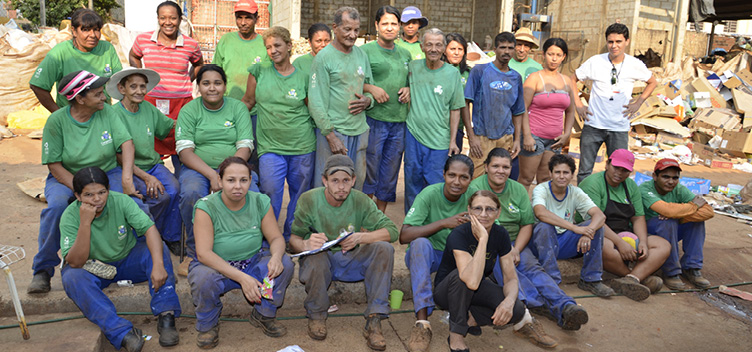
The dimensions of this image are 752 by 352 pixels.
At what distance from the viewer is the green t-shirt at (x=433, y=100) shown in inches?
196

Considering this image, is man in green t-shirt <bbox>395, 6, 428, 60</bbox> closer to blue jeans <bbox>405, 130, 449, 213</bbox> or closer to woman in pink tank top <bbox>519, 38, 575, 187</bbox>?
blue jeans <bbox>405, 130, 449, 213</bbox>

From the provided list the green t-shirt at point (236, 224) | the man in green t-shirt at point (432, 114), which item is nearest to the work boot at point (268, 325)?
the green t-shirt at point (236, 224)

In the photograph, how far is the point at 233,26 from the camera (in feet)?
57.7

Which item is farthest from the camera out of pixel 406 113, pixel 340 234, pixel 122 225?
pixel 406 113

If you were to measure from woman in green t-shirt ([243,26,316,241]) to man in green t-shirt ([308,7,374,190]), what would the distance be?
14 centimetres

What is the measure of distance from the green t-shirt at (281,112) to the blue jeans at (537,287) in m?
1.96

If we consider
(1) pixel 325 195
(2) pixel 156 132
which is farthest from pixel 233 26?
(1) pixel 325 195

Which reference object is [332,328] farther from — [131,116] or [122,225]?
[131,116]

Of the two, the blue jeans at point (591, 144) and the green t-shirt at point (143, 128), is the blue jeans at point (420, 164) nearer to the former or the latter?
the blue jeans at point (591, 144)

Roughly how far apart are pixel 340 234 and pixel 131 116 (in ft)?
6.58

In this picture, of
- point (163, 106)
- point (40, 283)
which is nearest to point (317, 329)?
point (40, 283)

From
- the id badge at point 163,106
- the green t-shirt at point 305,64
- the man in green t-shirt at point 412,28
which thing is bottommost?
the id badge at point 163,106

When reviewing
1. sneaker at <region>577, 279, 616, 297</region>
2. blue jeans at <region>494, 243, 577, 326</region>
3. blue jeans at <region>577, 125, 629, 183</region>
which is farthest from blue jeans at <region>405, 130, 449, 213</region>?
blue jeans at <region>577, 125, 629, 183</region>

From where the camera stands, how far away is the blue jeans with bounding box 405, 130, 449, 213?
5043 millimetres
